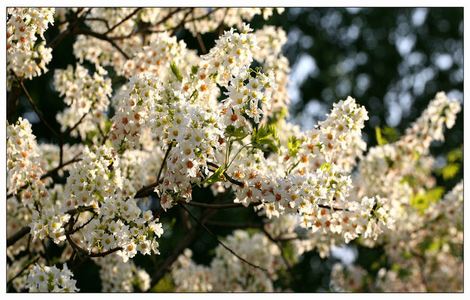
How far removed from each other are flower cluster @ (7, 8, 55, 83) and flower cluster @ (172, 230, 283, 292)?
2.95 m

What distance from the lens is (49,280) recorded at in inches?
157

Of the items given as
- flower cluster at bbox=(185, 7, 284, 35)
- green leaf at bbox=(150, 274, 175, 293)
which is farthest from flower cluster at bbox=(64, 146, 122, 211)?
green leaf at bbox=(150, 274, 175, 293)

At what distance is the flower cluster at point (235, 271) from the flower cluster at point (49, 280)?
116 inches

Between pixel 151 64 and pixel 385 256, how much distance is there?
3578 mm

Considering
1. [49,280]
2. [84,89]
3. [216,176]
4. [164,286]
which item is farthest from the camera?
[164,286]

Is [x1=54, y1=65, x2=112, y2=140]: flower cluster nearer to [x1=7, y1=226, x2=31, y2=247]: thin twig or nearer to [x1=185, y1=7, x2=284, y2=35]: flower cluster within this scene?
[x1=7, y1=226, x2=31, y2=247]: thin twig

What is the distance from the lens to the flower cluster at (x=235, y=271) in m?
6.86

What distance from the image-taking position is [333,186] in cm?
396

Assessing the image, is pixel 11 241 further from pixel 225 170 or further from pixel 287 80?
pixel 287 80

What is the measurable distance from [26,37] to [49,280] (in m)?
1.34

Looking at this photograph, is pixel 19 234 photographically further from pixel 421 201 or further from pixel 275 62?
pixel 421 201

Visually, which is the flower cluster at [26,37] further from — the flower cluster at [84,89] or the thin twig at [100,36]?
the thin twig at [100,36]

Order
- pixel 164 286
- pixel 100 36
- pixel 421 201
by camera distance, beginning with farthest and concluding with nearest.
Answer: pixel 164 286 < pixel 421 201 < pixel 100 36

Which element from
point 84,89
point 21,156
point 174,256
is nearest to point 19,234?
point 21,156
